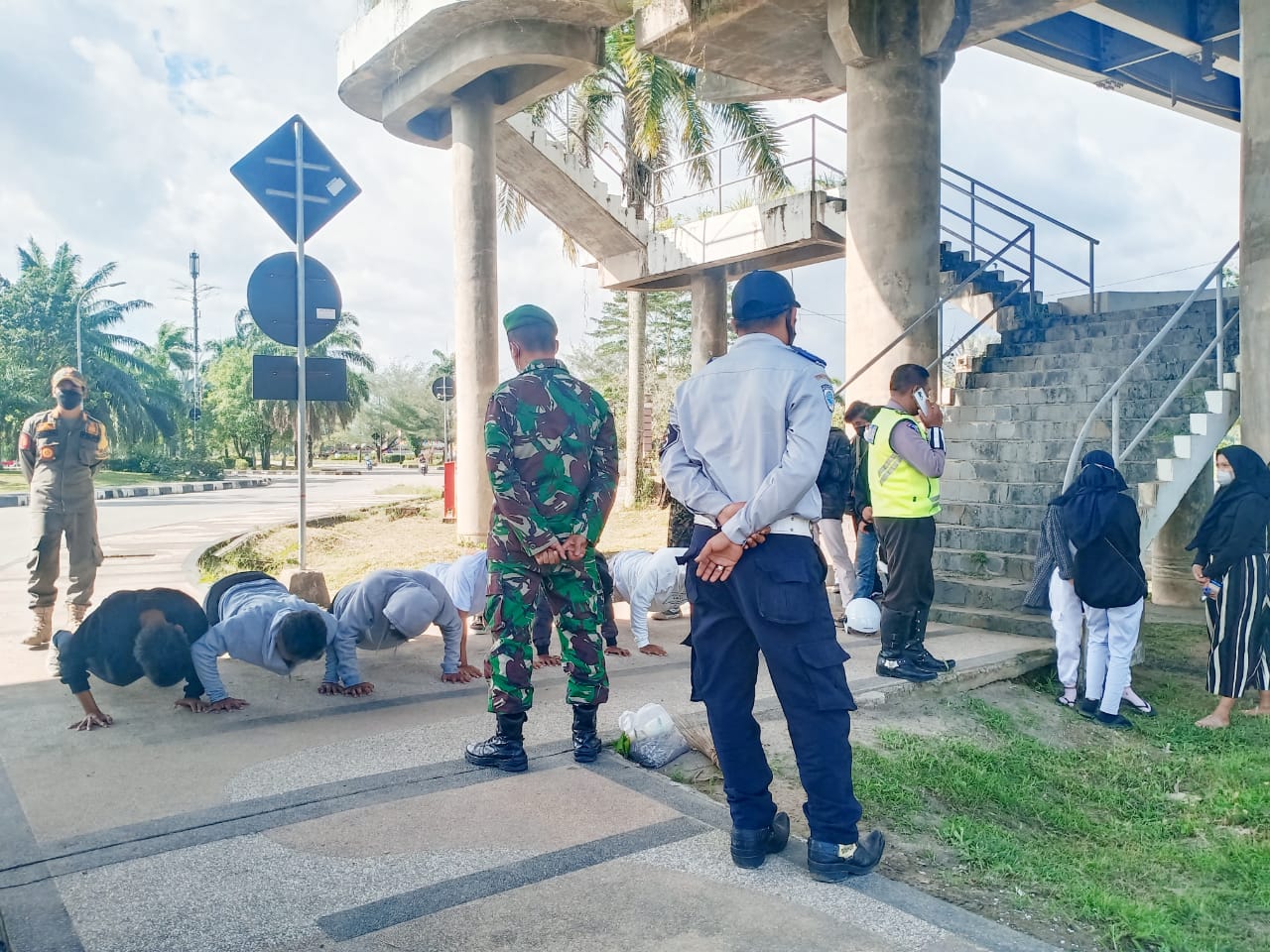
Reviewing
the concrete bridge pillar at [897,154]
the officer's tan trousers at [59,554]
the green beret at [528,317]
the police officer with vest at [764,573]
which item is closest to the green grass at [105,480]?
the officer's tan trousers at [59,554]

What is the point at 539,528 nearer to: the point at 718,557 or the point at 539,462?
the point at 539,462

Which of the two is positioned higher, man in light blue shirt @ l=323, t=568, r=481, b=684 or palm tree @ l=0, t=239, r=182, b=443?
palm tree @ l=0, t=239, r=182, b=443

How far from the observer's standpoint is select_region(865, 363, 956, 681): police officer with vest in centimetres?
540

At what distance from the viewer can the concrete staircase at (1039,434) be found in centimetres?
731

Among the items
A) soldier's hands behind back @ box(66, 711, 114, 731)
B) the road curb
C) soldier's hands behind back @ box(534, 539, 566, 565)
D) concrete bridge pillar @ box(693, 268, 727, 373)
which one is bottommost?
soldier's hands behind back @ box(66, 711, 114, 731)

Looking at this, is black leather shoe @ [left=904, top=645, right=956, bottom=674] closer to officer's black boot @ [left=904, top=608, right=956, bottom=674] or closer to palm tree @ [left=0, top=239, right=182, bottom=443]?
officer's black boot @ [left=904, top=608, right=956, bottom=674]

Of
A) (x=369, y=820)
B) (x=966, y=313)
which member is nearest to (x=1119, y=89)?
(x=966, y=313)

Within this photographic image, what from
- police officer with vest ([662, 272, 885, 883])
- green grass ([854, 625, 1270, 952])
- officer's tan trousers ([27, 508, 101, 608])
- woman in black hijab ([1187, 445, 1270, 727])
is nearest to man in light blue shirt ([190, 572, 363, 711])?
officer's tan trousers ([27, 508, 101, 608])

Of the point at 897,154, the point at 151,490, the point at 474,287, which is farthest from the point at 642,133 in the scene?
the point at 151,490

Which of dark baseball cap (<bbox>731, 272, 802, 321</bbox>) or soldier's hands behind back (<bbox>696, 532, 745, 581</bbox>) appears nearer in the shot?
soldier's hands behind back (<bbox>696, 532, 745, 581</bbox>)

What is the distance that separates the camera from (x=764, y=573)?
2947 mm

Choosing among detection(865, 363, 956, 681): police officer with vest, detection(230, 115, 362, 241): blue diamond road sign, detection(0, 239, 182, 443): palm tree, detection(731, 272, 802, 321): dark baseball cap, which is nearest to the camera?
detection(731, 272, 802, 321): dark baseball cap

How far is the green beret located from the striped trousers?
4.07 metres

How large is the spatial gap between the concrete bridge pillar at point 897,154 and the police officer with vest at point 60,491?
21.6 feet
